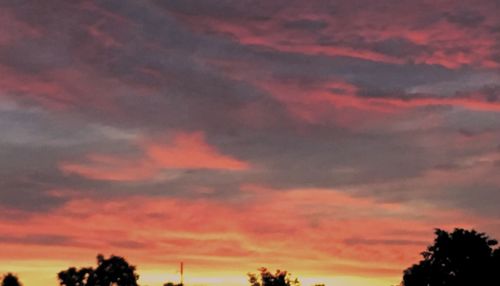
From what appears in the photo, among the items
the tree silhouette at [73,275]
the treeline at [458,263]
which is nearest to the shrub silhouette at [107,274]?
the tree silhouette at [73,275]

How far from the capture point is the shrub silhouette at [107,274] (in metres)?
141

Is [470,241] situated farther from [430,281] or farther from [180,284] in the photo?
[180,284]

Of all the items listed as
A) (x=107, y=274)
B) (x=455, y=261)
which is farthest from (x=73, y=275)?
(x=455, y=261)

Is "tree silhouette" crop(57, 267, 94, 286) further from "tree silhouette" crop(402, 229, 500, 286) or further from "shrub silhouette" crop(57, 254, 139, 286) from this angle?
"tree silhouette" crop(402, 229, 500, 286)

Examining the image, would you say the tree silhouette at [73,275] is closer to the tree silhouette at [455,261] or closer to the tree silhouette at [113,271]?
the tree silhouette at [113,271]

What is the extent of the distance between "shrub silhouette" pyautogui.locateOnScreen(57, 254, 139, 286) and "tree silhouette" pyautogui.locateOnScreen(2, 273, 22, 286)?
986 cm

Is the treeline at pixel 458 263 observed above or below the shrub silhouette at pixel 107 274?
below

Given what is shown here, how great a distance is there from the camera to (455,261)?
300 ft

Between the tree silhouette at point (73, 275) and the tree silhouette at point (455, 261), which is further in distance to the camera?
the tree silhouette at point (73, 275)

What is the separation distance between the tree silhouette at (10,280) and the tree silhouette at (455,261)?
6562cm

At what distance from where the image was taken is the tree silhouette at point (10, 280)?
131 metres

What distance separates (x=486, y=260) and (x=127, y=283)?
6957cm

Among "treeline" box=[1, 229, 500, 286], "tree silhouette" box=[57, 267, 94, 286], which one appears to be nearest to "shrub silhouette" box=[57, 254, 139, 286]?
"tree silhouette" box=[57, 267, 94, 286]

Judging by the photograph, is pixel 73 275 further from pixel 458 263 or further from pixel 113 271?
pixel 458 263
